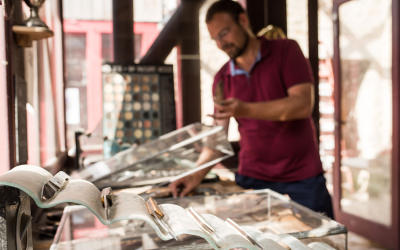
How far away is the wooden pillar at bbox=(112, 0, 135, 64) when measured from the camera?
11.7ft

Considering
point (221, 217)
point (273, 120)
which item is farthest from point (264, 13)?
point (221, 217)

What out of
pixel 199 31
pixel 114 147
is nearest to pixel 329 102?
pixel 199 31

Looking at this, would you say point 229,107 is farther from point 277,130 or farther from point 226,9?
point 226,9

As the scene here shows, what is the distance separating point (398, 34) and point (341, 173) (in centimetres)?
166

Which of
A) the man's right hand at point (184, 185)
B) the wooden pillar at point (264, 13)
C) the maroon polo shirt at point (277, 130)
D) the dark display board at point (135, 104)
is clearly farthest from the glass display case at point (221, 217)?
the wooden pillar at point (264, 13)

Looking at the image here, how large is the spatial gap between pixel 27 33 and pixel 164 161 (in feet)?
2.72

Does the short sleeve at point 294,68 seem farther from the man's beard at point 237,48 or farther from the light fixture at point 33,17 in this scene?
the light fixture at point 33,17

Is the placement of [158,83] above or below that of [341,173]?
above

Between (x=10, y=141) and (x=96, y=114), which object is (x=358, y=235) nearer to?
(x=96, y=114)

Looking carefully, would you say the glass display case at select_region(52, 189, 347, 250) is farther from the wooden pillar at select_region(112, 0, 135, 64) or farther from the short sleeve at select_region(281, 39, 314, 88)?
the wooden pillar at select_region(112, 0, 135, 64)

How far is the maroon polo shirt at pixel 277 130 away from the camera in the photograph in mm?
2291

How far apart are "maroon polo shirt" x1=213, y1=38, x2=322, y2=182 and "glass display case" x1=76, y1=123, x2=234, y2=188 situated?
54 centimetres

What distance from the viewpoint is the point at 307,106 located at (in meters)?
2.15

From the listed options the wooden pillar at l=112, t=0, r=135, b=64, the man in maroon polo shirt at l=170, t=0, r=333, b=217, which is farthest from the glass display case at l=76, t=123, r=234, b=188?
the wooden pillar at l=112, t=0, r=135, b=64
